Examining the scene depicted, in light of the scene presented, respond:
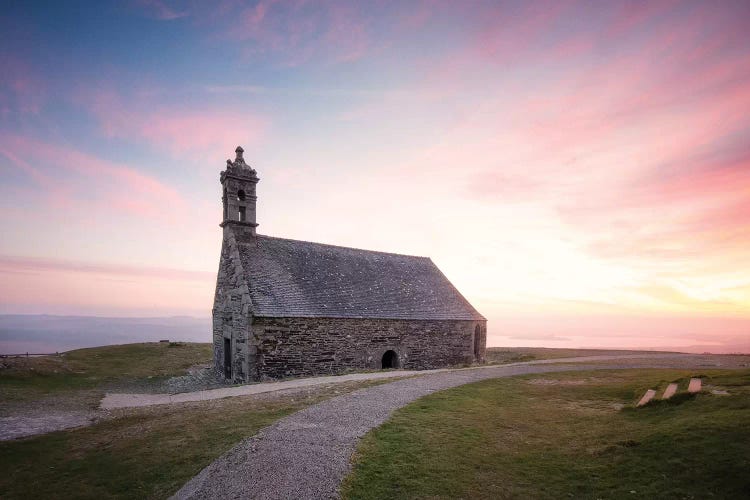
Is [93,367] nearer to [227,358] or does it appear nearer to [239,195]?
[227,358]

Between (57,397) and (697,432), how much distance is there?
968 inches

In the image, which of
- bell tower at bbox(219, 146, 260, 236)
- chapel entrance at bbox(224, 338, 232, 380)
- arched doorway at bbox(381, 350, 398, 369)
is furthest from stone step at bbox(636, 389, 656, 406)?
bell tower at bbox(219, 146, 260, 236)

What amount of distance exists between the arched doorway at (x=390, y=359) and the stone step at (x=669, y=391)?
17.6 meters

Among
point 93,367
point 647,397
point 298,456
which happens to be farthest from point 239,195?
point 647,397

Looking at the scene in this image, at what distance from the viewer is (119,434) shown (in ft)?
38.2

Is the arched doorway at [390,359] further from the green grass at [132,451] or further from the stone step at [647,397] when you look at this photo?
the stone step at [647,397]

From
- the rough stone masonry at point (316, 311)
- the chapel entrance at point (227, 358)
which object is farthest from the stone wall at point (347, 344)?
the chapel entrance at point (227, 358)

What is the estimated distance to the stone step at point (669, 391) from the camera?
36.0 feet

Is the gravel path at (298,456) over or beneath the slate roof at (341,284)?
beneath

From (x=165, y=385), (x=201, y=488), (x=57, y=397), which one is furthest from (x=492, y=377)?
(x=57, y=397)

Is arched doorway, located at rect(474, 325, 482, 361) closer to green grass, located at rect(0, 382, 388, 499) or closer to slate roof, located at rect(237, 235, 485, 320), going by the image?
slate roof, located at rect(237, 235, 485, 320)

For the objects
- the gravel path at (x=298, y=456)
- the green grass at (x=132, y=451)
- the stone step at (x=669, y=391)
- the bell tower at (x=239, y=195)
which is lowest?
the green grass at (x=132, y=451)

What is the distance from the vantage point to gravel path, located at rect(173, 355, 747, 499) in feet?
23.7

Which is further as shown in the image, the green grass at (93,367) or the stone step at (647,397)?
the green grass at (93,367)
